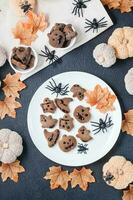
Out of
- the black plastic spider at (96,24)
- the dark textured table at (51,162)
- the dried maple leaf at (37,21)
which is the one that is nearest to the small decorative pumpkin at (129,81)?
the dark textured table at (51,162)

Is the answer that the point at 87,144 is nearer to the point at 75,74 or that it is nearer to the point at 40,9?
the point at 75,74

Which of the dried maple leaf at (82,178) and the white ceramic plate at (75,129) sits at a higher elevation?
the white ceramic plate at (75,129)

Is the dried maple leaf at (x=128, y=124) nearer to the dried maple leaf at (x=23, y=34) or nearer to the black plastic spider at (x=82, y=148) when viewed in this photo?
the black plastic spider at (x=82, y=148)

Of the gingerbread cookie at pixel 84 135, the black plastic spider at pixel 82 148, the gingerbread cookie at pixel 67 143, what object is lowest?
the black plastic spider at pixel 82 148

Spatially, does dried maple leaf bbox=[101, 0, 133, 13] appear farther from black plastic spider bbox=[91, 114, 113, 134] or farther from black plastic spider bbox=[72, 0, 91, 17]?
black plastic spider bbox=[91, 114, 113, 134]

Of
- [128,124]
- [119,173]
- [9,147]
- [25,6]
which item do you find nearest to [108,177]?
[119,173]

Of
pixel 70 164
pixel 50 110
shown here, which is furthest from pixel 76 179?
pixel 50 110
